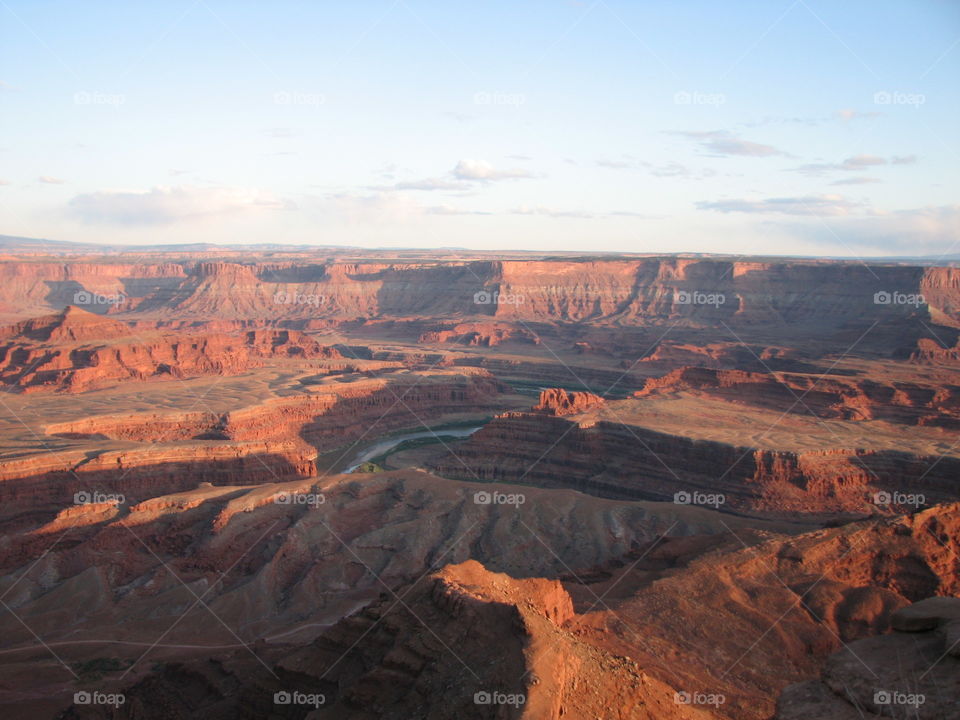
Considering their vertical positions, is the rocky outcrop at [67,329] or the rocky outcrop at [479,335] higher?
the rocky outcrop at [67,329]

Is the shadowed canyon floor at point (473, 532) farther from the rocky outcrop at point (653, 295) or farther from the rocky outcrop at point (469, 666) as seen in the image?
the rocky outcrop at point (653, 295)

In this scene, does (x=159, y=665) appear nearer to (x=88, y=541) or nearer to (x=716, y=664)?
(x=88, y=541)

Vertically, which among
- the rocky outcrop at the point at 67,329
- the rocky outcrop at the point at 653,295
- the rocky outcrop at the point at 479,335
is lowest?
the rocky outcrop at the point at 479,335

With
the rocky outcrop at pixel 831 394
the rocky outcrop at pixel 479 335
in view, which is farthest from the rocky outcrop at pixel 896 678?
the rocky outcrop at pixel 479 335

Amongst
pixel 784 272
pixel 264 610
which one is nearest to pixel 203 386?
pixel 264 610

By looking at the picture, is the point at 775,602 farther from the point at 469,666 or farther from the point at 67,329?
the point at 67,329

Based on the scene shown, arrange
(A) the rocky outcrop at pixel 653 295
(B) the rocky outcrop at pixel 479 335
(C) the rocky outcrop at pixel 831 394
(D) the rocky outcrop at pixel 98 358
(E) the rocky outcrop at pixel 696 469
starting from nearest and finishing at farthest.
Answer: (E) the rocky outcrop at pixel 696 469
(C) the rocky outcrop at pixel 831 394
(D) the rocky outcrop at pixel 98 358
(B) the rocky outcrop at pixel 479 335
(A) the rocky outcrop at pixel 653 295
